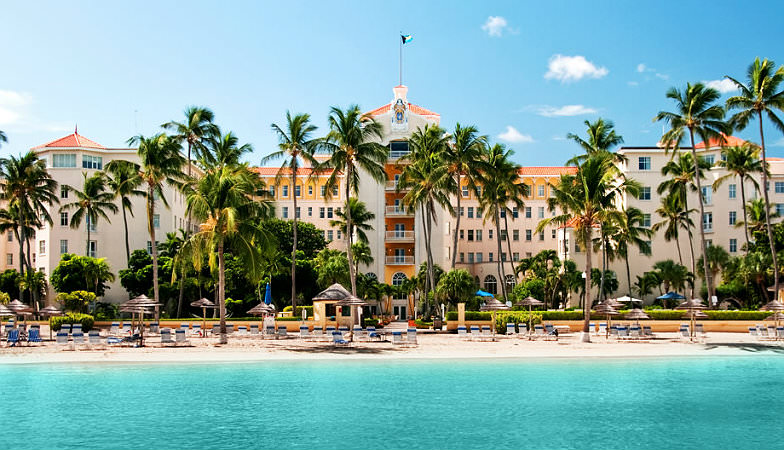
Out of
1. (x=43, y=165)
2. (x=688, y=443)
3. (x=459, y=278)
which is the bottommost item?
(x=688, y=443)

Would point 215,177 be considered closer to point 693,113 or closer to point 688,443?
point 688,443

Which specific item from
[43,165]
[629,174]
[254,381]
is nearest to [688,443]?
[254,381]

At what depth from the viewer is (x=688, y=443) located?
1614 cm

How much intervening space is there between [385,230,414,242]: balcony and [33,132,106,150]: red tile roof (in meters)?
28.8

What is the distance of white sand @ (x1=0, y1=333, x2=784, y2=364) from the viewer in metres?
30.2

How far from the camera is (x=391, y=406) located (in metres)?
20.2

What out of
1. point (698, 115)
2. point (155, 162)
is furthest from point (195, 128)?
point (698, 115)

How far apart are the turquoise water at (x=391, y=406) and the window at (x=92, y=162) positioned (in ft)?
137

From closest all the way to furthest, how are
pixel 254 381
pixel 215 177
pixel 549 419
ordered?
pixel 549 419 → pixel 254 381 → pixel 215 177

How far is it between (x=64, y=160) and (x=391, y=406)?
183ft

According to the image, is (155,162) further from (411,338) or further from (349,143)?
(411,338)

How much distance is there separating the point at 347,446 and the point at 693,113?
140ft

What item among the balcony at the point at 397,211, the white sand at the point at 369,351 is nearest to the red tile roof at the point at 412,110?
the balcony at the point at 397,211

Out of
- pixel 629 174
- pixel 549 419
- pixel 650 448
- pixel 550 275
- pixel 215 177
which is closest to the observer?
pixel 650 448
